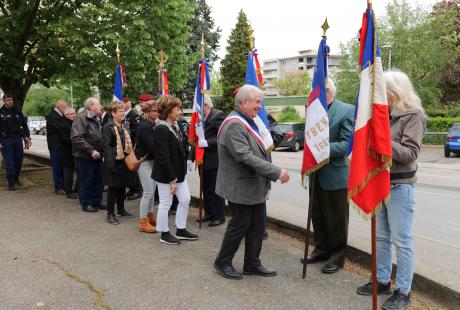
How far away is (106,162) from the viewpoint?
22.1ft

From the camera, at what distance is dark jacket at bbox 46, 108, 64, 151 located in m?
8.73

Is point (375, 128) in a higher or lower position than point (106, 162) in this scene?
higher

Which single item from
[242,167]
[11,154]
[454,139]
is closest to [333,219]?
[242,167]

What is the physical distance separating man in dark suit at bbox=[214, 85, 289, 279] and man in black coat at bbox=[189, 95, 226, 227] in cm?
200

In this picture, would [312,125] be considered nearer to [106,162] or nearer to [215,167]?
[215,167]

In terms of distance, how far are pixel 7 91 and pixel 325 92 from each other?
10086 mm

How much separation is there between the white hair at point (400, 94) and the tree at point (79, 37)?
7.78 m

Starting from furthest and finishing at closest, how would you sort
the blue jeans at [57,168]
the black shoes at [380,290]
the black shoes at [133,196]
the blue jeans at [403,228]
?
the blue jeans at [57,168], the black shoes at [133,196], the black shoes at [380,290], the blue jeans at [403,228]

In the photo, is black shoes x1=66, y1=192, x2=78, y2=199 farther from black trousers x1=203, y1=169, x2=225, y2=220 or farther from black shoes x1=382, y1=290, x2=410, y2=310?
black shoes x1=382, y1=290, x2=410, y2=310

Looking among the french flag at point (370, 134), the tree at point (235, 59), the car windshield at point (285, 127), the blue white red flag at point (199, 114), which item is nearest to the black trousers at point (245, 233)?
the french flag at point (370, 134)

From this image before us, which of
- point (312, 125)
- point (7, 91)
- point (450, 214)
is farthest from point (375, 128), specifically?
point (7, 91)

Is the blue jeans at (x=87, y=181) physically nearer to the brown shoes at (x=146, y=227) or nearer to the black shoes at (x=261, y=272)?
the brown shoes at (x=146, y=227)

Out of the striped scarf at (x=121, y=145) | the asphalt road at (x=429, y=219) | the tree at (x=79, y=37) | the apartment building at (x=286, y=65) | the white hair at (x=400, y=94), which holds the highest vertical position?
the apartment building at (x=286, y=65)

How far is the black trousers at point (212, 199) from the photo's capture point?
259 inches
